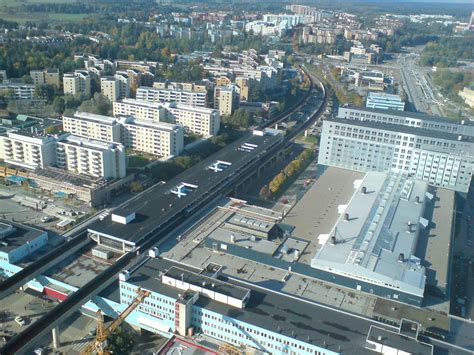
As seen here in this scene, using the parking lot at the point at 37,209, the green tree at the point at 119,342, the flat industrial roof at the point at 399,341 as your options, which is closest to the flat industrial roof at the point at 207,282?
the green tree at the point at 119,342

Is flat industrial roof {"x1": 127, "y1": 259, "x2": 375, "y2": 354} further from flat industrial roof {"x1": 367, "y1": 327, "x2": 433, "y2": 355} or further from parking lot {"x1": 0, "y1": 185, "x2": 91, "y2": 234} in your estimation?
parking lot {"x1": 0, "y1": 185, "x2": 91, "y2": 234}

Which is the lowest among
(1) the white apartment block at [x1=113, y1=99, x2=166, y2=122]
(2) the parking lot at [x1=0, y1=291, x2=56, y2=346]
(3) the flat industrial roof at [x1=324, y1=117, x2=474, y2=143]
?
(2) the parking lot at [x1=0, y1=291, x2=56, y2=346]

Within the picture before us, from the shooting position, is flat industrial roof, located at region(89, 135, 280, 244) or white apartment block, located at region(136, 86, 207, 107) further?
white apartment block, located at region(136, 86, 207, 107)

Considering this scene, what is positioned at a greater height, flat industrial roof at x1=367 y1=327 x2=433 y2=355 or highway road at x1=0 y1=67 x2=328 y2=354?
flat industrial roof at x1=367 y1=327 x2=433 y2=355

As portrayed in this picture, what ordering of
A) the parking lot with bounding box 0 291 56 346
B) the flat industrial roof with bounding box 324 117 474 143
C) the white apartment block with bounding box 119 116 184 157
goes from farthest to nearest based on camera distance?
the white apartment block with bounding box 119 116 184 157, the flat industrial roof with bounding box 324 117 474 143, the parking lot with bounding box 0 291 56 346


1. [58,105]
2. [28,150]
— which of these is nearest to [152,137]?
[28,150]

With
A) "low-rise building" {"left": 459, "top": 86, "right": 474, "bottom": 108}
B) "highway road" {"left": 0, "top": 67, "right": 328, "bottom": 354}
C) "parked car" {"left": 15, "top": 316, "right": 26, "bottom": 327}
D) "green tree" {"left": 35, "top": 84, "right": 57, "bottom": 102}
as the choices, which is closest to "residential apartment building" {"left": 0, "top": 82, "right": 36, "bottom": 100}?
"green tree" {"left": 35, "top": 84, "right": 57, "bottom": 102}
